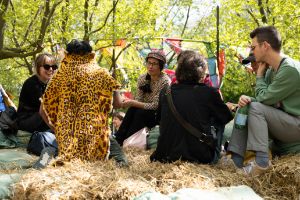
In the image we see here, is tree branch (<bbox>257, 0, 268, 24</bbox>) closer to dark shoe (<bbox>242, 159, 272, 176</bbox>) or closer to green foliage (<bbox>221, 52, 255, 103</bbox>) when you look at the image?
green foliage (<bbox>221, 52, 255, 103</bbox>)

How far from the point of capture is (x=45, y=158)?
16.5ft

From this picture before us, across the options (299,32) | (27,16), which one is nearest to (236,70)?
(299,32)

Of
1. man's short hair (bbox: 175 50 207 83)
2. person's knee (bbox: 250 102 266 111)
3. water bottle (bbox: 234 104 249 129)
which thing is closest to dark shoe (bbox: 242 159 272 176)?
water bottle (bbox: 234 104 249 129)

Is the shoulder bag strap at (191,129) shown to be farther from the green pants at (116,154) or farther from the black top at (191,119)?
the green pants at (116,154)

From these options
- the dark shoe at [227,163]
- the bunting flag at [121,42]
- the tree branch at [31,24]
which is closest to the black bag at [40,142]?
the dark shoe at [227,163]

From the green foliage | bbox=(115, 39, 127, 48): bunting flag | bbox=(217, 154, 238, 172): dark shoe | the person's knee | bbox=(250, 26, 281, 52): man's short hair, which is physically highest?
bbox=(250, 26, 281, 52): man's short hair

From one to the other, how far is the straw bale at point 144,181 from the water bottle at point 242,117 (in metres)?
0.46

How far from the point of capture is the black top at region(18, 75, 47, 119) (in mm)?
6594

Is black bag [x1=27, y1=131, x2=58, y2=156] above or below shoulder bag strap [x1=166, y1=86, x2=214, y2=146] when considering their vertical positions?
below

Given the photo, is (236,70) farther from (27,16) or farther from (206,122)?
(206,122)

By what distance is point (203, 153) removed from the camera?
14.9 ft

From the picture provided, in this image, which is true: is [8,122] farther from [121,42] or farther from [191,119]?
[121,42]

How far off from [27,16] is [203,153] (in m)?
9.18

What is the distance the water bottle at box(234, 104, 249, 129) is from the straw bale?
46cm
